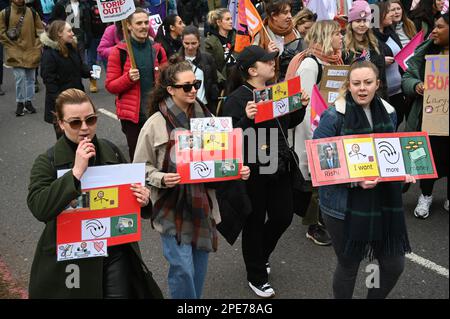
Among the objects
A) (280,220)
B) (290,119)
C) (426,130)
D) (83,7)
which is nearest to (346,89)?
(426,130)

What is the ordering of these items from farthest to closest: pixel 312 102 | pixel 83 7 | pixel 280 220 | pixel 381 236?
pixel 83 7
pixel 312 102
pixel 280 220
pixel 381 236

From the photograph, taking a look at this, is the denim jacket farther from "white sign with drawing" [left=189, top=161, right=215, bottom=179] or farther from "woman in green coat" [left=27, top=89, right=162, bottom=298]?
"woman in green coat" [left=27, top=89, right=162, bottom=298]

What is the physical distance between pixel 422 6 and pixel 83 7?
6.89 m

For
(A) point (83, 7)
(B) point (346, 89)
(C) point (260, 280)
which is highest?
(A) point (83, 7)

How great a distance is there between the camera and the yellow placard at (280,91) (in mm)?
3938

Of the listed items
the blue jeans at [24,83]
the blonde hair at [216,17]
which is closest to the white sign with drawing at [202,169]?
the blonde hair at [216,17]

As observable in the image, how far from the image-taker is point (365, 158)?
316cm

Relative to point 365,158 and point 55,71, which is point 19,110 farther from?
point 365,158

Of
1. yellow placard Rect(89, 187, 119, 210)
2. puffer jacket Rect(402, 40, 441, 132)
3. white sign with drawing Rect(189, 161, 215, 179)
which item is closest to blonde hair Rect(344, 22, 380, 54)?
puffer jacket Rect(402, 40, 441, 132)

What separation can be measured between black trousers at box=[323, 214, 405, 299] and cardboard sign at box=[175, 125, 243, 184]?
0.68m

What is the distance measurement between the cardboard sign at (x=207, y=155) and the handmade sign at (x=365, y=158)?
51 centimetres

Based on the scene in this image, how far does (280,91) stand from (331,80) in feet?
2.54
